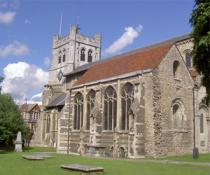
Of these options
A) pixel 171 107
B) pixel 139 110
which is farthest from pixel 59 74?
pixel 139 110

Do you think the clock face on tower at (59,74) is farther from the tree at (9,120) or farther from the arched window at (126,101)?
the arched window at (126,101)

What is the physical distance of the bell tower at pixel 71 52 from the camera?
8050cm

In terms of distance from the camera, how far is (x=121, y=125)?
32.6m

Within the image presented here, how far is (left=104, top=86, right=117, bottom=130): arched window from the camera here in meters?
33.8

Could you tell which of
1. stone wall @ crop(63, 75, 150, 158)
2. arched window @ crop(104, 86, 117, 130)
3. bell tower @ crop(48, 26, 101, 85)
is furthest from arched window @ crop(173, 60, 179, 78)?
bell tower @ crop(48, 26, 101, 85)

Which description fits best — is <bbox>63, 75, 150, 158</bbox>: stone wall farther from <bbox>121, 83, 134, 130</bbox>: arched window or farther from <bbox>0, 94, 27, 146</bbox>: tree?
<bbox>0, 94, 27, 146</bbox>: tree

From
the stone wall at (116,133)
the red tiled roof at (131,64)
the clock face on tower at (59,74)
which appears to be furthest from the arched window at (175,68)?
the clock face on tower at (59,74)

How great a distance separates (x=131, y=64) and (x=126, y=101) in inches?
171

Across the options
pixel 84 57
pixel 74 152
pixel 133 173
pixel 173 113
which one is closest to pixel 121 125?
pixel 173 113

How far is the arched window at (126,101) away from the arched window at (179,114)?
4368 millimetres

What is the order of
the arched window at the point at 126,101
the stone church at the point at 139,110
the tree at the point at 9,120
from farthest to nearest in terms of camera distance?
the tree at the point at 9,120, the arched window at the point at 126,101, the stone church at the point at 139,110

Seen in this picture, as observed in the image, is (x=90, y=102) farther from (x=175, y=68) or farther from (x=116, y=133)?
(x=175, y=68)

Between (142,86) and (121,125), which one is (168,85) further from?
(121,125)

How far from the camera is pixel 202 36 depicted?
18.5 meters
